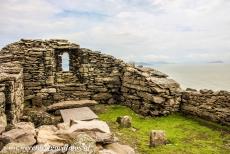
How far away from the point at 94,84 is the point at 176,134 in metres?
7.27

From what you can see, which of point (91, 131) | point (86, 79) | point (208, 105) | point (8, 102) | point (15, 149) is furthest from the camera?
point (86, 79)

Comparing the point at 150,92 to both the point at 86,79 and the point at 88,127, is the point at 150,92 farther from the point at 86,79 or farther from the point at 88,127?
the point at 88,127

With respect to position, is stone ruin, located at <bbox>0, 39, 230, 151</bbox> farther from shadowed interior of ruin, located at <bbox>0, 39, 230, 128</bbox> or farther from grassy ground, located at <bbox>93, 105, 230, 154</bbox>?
grassy ground, located at <bbox>93, 105, 230, 154</bbox>

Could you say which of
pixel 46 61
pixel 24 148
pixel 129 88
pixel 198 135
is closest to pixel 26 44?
pixel 46 61

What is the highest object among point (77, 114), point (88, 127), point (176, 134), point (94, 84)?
point (88, 127)

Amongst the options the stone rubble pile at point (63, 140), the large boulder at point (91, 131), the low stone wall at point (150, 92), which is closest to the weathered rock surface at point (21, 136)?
the stone rubble pile at point (63, 140)

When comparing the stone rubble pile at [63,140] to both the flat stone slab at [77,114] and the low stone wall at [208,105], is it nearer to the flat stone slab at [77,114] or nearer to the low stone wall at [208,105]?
the flat stone slab at [77,114]

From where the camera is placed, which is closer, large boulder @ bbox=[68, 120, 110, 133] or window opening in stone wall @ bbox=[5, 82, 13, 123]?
large boulder @ bbox=[68, 120, 110, 133]

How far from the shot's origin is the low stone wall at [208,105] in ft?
50.2

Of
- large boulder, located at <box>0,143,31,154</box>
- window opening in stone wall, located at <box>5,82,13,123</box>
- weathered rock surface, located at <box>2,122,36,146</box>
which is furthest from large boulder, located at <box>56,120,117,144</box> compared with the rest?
window opening in stone wall, located at <box>5,82,13,123</box>

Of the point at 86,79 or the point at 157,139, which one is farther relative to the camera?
the point at 86,79

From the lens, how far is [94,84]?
20.1m

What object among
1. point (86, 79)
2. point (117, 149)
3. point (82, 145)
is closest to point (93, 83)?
point (86, 79)

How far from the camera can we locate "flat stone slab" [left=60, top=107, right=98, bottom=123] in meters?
14.2
